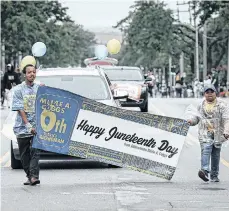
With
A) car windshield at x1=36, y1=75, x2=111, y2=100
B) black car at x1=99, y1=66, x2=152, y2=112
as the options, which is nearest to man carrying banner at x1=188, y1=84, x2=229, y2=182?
car windshield at x1=36, y1=75, x2=111, y2=100

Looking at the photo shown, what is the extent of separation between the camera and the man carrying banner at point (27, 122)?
44.7 ft

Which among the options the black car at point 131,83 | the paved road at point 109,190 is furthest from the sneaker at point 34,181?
the black car at point 131,83

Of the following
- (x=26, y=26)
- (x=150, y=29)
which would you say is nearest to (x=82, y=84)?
(x=26, y=26)

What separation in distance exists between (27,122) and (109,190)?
154cm

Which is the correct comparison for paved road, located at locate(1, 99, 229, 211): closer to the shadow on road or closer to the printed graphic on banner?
the shadow on road

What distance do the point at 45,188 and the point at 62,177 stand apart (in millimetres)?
1523

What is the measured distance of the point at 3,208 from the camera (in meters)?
11.2

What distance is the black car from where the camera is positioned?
34.3 m

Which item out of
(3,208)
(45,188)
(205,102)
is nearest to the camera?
(3,208)

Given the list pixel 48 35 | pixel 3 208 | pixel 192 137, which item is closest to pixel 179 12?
pixel 48 35

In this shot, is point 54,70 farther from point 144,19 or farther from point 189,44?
point 189,44

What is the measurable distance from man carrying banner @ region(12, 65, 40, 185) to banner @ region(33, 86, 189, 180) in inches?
10.7

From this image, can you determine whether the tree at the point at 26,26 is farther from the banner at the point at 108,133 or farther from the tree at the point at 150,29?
the banner at the point at 108,133

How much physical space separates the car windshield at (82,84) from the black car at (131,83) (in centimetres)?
1618
